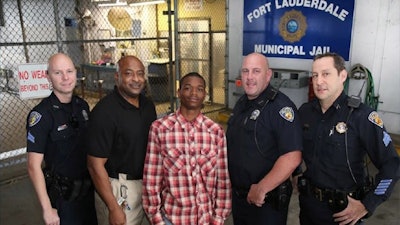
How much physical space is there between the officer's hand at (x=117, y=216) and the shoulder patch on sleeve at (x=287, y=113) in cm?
120

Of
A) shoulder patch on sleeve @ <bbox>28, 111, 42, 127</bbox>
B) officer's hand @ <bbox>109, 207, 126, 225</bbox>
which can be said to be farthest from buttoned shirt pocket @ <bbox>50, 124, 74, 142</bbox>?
officer's hand @ <bbox>109, 207, 126, 225</bbox>

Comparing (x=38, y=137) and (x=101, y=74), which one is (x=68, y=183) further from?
(x=101, y=74)

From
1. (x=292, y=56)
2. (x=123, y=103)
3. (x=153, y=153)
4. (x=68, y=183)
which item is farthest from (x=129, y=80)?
(x=292, y=56)

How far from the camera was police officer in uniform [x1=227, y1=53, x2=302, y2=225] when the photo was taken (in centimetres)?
211

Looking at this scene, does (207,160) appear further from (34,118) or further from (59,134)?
(34,118)

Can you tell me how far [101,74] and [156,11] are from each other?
2678mm

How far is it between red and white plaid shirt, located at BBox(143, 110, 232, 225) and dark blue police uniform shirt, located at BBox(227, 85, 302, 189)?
0.65 ft

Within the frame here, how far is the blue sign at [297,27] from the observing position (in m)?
5.70

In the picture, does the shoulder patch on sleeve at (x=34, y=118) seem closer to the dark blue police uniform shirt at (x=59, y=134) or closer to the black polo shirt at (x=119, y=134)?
the dark blue police uniform shirt at (x=59, y=134)

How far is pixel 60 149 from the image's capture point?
2.28 metres

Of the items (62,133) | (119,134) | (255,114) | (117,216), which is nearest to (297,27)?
(255,114)

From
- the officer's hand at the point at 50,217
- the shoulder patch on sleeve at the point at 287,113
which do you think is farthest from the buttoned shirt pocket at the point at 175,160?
the officer's hand at the point at 50,217

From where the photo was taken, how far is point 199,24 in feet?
29.6

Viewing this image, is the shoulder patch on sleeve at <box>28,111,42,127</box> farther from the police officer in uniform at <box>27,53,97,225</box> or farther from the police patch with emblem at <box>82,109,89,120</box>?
the police patch with emblem at <box>82,109,89,120</box>
